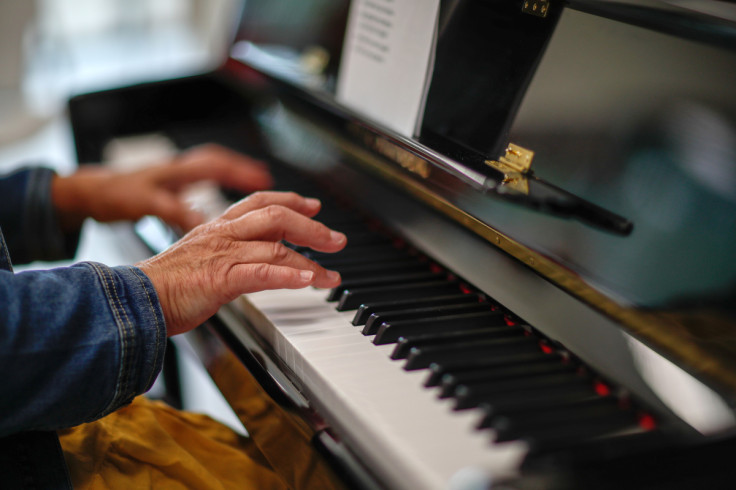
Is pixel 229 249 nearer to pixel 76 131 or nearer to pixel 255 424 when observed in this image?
pixel 255 424

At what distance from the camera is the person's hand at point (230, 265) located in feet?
2.88

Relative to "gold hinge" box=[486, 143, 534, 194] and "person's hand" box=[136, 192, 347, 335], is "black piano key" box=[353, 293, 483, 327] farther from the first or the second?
"gold hinge" box=[486, 143, 534, 194]

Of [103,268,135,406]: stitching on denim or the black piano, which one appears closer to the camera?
the black piano

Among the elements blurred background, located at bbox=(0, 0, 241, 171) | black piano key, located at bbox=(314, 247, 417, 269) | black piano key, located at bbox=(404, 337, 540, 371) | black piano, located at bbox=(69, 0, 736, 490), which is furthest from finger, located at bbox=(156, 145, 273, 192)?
blurred background, located at bbox=(0, 0, 241, 171)

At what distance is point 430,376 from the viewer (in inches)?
30.2

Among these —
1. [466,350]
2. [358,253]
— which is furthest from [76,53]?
[466,350]

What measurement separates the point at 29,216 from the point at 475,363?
42.8 inches

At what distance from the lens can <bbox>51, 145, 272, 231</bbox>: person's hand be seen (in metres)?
1.41

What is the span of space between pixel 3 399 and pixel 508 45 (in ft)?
Answer: 2.82

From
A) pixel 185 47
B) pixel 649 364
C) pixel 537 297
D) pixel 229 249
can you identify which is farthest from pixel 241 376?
pixel 185 47

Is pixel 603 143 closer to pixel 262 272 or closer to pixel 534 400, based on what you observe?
pixel 534 400

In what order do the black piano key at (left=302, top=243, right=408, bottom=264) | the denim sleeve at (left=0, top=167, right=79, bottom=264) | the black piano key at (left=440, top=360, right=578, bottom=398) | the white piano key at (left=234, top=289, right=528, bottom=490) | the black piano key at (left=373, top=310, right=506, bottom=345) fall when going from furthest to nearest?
the denim sleeve at (left=0, top=167, right=79, bottom=264) → the black piano key at (left=302, top=243, right=408, bottom=264) → the black piano key at (left=373, top=310, right=506, bottom=345) → the black piano key at (left=440, top=360, right=578, bottom=398) → the white piano key at (left=234, top=289, right=528, bottom=490)

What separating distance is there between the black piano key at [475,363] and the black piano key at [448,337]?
0.15 ft

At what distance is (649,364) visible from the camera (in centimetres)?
74
